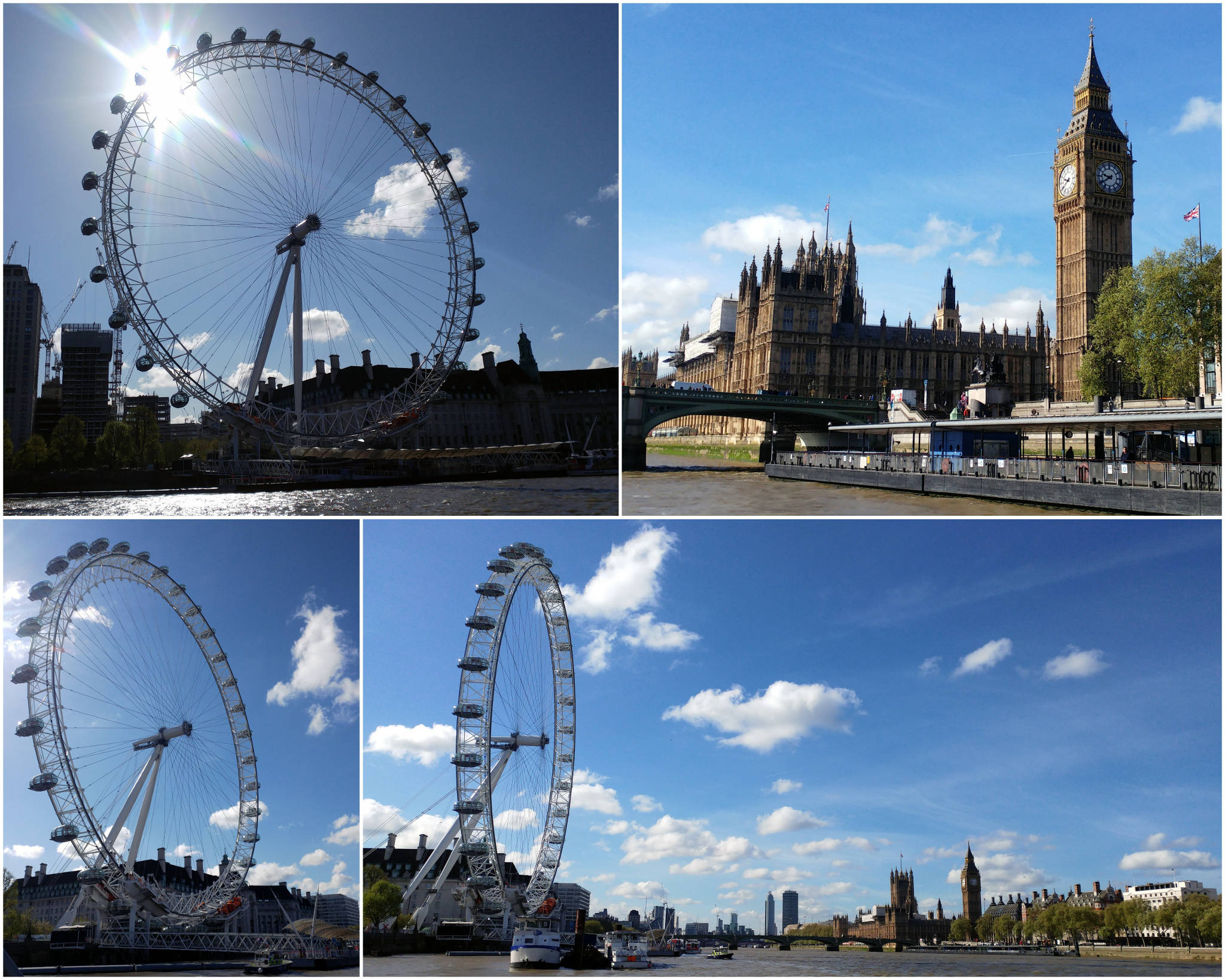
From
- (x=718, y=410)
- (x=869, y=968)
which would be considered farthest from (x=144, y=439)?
(x=869, y=968)

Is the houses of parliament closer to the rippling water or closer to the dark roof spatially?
the dark roof

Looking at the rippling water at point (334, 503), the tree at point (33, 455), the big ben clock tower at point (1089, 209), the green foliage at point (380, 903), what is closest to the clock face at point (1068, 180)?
the big ben clock tower at point (1089, 209)

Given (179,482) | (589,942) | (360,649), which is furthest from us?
(179,482)

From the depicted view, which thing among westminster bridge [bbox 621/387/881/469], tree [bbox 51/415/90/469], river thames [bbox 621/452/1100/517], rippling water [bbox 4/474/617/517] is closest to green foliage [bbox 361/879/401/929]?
rippling water [bbox 4/474/617/517]

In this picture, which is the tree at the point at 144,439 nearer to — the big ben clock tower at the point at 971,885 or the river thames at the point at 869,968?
the river thames at the point at 869,968

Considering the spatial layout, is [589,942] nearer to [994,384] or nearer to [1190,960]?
[1190,960]

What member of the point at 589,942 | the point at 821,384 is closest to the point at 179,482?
the point at 589,942
